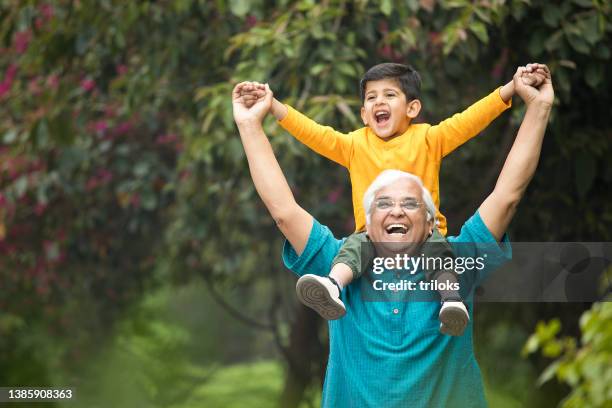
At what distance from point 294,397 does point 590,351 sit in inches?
272

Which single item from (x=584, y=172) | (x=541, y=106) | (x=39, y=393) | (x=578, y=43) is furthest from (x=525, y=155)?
(x=39, y=393)

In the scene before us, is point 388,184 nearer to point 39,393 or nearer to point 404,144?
point 404,144

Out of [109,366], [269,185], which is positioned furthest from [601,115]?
[109,366]

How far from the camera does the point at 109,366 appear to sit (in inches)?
525

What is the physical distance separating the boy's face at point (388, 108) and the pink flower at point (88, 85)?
5838 mm

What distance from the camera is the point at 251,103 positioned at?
12.5 feet

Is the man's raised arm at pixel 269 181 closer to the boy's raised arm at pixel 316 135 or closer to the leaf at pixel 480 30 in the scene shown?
the boy's raised arm at pixel 316 135

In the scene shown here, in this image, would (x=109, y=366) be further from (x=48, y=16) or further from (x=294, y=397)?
(x=48, y=16)

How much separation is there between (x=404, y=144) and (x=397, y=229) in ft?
0.98

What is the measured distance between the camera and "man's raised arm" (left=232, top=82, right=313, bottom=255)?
12.1 ft

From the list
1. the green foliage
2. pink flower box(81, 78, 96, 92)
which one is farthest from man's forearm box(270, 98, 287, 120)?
pink flower box(81, 78, 96, 92)

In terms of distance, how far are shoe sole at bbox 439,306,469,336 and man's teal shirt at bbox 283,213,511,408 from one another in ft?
0.46

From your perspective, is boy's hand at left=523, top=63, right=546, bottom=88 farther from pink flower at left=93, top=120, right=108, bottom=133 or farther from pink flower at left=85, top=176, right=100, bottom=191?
pink flower at left=85, top=176, right=100, bottom=191

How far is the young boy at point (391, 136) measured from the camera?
368 cm
